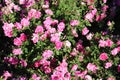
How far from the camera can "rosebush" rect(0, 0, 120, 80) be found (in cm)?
471

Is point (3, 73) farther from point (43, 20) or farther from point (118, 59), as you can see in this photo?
point (118, 59)

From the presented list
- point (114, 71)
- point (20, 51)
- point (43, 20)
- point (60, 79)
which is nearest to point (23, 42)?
point (20, 51)

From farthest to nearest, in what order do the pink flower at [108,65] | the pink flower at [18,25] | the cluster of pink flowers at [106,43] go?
1. the pink flower at [18,25]
2. the cluster of pink flowers at [106,43]
3. the pink flower at [108,65]

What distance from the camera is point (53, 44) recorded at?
4855mm

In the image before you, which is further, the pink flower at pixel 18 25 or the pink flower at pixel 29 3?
the pink flower at pixel 29 3

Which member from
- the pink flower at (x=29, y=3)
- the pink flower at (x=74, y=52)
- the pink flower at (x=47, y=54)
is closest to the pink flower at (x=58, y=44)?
the pink flower at (x=47, y=54)

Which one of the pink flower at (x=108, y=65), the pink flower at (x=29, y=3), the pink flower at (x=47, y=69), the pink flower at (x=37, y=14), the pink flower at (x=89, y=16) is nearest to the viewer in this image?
the pink flower at (x=47, y=69)

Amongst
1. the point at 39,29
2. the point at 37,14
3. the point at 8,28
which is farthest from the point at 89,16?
the point at 8,28

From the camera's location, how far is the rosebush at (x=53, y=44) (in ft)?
15.5

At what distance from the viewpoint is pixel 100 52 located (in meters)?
4.91

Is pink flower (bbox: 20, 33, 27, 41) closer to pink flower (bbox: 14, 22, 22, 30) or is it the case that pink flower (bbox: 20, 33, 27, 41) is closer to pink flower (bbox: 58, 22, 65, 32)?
pink flower (bbox: 14, 22, 22, 30)

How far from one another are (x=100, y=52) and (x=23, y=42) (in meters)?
0.98

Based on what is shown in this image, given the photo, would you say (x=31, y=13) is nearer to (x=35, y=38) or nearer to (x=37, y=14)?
(x=37, y=14)

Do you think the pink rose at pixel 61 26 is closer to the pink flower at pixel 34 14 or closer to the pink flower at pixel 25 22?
the pink flower at pixel 34 14
